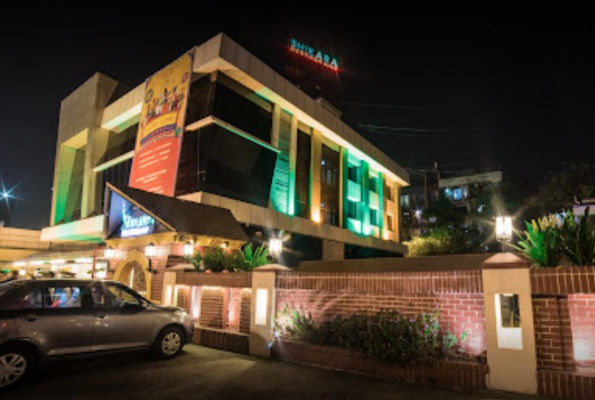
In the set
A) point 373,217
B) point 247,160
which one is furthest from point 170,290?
point 373,217

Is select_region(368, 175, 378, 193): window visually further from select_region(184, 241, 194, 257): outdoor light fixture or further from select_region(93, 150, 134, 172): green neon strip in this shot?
select_region(184, 241, 194, 257): outdoor light fixture

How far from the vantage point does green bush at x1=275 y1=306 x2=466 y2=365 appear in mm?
6387

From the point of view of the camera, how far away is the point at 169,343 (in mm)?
8297

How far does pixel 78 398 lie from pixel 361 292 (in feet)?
16.5

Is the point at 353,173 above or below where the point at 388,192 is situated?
above

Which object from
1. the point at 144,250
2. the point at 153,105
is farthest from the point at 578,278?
the point at 153,105

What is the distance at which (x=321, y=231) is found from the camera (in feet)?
92.4

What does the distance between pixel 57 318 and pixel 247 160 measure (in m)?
16.1

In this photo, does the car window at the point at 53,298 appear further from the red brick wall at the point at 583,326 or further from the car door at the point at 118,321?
the red brick wall at the point at 583,326

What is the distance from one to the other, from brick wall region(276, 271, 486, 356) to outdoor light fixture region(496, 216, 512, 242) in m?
4.61

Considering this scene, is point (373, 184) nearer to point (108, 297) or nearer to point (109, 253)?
point (109, 253)

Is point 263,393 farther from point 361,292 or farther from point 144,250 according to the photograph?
point 144,250

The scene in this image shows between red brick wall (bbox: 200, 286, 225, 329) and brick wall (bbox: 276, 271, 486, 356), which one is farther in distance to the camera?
red brick wall (bbox: 200, 286, 225, 329)

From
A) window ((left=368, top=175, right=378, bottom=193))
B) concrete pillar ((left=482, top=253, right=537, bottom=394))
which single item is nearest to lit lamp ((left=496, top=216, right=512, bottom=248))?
concrete pillar ((left=482, top=253, right=537, bottom=394))
